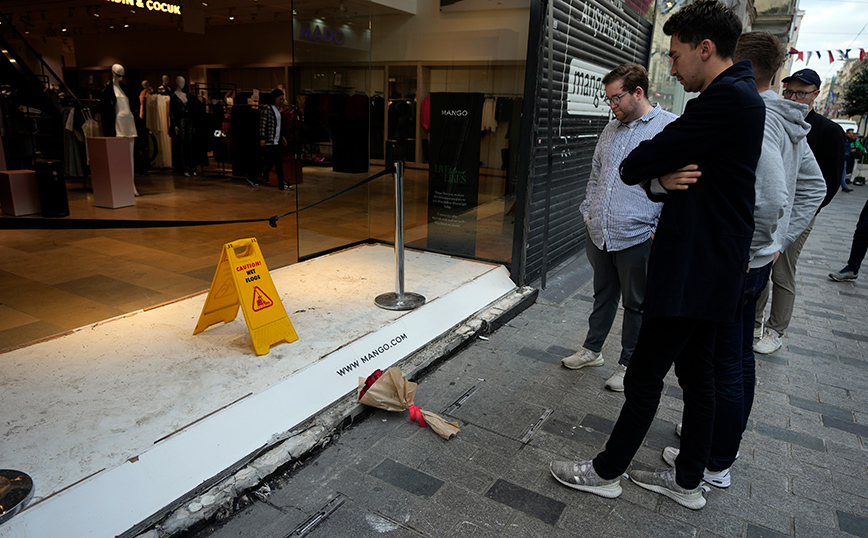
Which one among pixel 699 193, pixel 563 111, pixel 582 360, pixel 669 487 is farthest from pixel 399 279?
pixel 699 193

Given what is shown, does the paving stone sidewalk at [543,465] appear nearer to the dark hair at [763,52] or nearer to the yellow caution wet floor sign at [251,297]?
the yellow caution wet floor sign at [251,297]

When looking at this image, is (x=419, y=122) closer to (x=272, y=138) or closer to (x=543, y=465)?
(x=543, y=465)

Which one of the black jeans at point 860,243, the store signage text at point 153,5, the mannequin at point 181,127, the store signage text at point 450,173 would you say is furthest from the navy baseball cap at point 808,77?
the mannequin at point 181,127

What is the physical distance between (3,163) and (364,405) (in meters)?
8.97

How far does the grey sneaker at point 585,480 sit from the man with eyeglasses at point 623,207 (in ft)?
3.15

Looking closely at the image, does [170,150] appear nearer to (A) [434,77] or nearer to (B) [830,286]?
(A) [434,77]

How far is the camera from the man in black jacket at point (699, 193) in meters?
1.86

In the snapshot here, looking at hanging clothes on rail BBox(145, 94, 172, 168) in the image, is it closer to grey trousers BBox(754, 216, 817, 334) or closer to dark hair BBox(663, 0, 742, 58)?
grey trousers BBox(754, 216, 817, 334)

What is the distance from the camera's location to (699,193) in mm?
1923

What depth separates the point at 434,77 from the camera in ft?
19.4

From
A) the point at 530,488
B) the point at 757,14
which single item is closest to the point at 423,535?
the point at 530,488

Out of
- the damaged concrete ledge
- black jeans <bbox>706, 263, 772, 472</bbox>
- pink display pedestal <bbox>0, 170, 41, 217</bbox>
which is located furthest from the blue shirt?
pink display pedestal <bbox>0, 170, 41, 217</bbox>

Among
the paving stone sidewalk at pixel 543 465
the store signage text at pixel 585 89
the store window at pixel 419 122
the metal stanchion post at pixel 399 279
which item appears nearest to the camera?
the paving stone sidewalk at pixel 543 465

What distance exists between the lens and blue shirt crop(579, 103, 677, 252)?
3.16 meters
